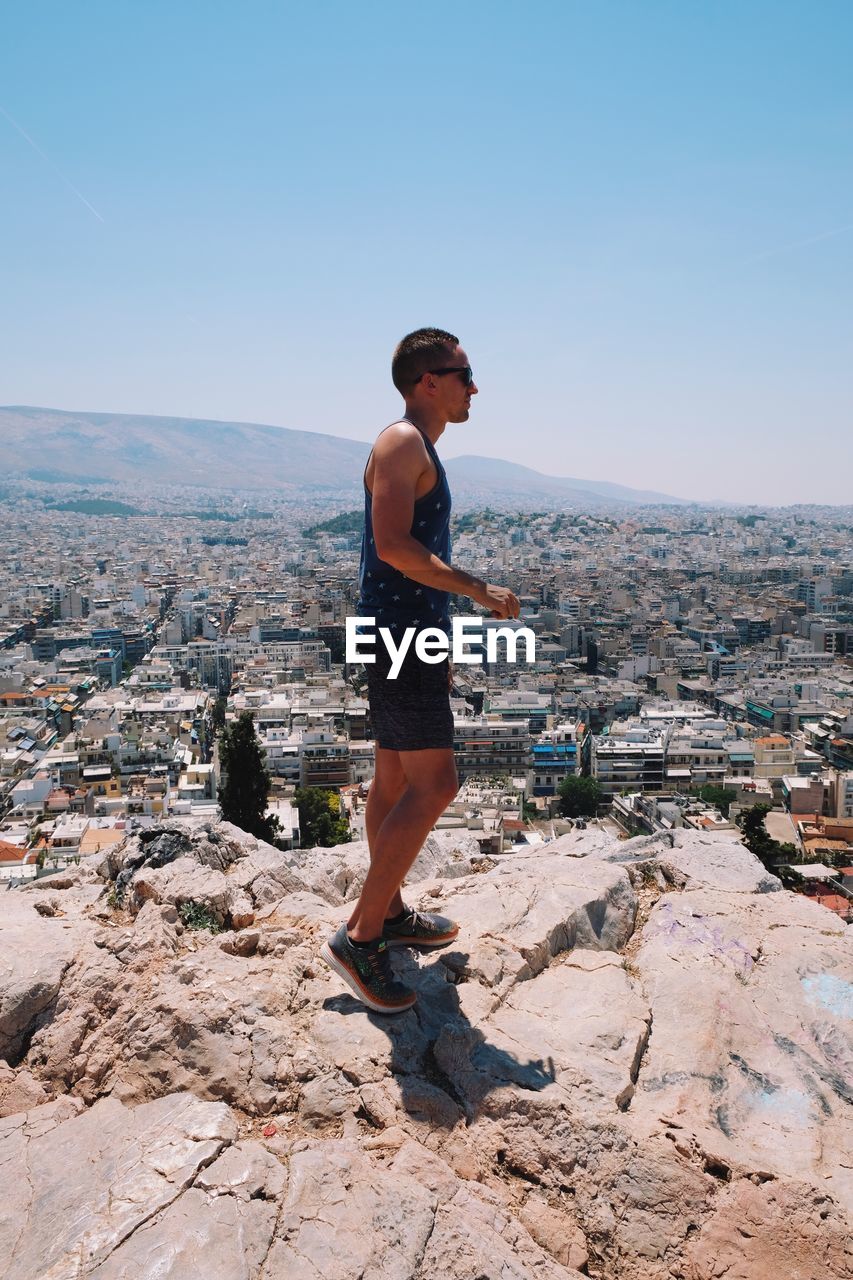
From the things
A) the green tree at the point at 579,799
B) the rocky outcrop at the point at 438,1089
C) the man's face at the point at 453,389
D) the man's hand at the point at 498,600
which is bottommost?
the green tree at the point at 579,799

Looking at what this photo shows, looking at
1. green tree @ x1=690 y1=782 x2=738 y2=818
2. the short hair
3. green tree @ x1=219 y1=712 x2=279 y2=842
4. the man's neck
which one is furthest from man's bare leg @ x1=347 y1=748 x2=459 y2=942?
green tree @ x1=690 y1=782 x2=738 y2=818

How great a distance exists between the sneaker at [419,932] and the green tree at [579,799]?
71.7 ft

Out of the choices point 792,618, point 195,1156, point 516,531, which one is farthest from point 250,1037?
point 516,531

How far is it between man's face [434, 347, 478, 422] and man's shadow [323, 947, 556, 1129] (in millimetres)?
1287

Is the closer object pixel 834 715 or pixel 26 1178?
pixel 26 1178

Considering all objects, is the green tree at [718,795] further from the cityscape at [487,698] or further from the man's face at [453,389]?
the man's face at [453,389]

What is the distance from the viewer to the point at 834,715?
33312 millimetres

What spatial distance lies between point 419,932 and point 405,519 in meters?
1.04

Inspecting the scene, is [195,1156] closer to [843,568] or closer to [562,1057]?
[562,1057]

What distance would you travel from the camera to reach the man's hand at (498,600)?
7.00 ft

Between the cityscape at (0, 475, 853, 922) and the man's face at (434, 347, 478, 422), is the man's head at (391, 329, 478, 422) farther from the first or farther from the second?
the cityscape at (0, 475, 853, 922)

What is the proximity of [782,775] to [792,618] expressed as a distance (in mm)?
33758

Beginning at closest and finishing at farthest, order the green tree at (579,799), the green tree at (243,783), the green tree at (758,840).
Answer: the green tree at (243,783) < the green tree at (758,840) < the green tree at (579,799)

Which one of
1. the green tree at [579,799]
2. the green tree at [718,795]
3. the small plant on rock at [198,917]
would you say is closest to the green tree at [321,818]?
the green tree at [579,799]
